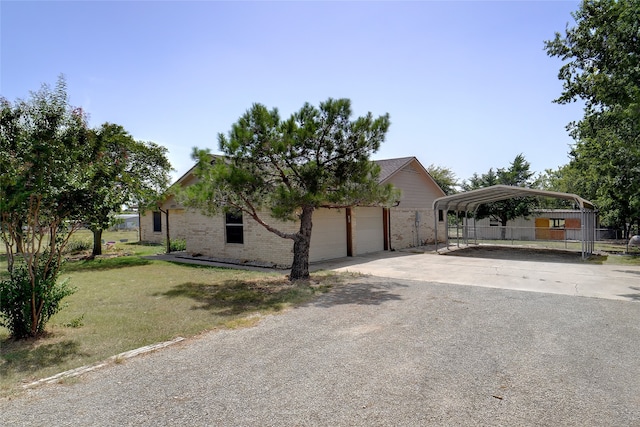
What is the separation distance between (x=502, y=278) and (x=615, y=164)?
7415 mm

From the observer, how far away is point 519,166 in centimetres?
3052

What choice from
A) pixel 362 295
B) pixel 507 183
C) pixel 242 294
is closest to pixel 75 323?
pixel 242 294

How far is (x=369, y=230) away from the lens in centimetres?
1672

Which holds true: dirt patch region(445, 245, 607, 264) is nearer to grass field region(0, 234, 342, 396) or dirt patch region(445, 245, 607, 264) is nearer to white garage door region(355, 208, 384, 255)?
white garage door region(355, 208, 384, 255)

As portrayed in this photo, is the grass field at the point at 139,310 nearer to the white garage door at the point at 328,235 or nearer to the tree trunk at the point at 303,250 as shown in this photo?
the tree trunk at the point at 303,250

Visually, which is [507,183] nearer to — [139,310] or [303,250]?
[303,250]

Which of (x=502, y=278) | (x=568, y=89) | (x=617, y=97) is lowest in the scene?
(x=502, y=278)

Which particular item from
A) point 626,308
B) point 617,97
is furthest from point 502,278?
point 617,97

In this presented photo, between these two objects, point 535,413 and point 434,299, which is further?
point 434,299

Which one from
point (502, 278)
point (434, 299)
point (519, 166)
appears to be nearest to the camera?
point (434, 299)

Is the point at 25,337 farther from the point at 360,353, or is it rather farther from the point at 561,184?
the point at 561,184

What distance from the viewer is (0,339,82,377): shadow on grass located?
446cm

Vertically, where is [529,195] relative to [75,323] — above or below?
above

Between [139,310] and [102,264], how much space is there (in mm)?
8589
